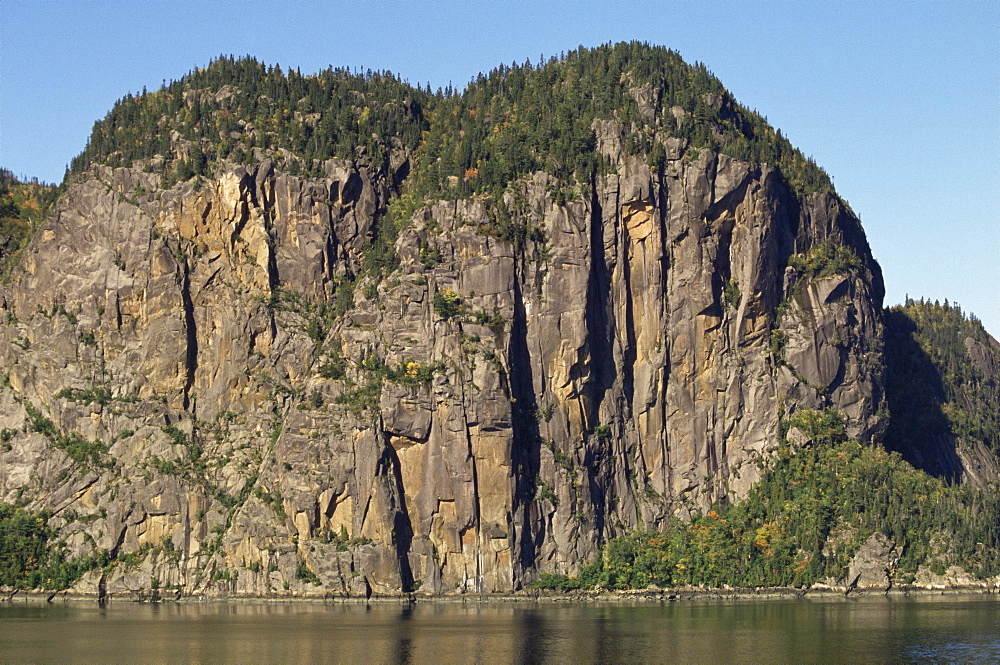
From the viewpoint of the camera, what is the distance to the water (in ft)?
436

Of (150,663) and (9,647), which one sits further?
(9,647)

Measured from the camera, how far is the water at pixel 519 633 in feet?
436

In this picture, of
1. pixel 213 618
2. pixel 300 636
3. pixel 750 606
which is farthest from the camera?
pixel 750 606

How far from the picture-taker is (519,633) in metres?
155

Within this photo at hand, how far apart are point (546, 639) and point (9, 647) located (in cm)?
4953

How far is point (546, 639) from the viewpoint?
485 feet

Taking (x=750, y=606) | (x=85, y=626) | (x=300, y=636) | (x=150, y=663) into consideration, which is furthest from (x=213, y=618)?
(x=750, y=606)

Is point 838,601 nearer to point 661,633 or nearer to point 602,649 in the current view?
point 661,633

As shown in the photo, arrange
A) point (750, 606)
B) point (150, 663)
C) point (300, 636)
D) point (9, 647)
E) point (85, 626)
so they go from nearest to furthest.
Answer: point (150, 663) < point (9, 647) < point (300, 636) < point (85, 626) < point (750, 606)

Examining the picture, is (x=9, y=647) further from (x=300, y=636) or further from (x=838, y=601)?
(x=838, y=601)

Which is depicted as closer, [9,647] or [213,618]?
[9,647]

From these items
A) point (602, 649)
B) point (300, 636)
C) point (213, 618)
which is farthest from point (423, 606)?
point (602, 649)

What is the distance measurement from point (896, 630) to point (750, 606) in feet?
135

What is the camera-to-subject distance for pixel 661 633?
502 feet
